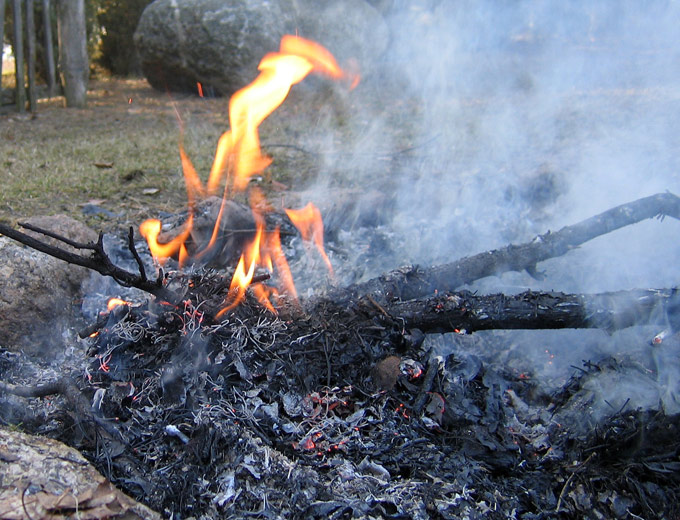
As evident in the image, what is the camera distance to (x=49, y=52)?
8.89 m

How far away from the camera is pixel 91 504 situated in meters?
1.72

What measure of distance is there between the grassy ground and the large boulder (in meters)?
0.56

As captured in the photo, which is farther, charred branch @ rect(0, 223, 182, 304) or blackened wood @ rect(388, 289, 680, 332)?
blackened wood @ rect(388, 289, 680, 332)

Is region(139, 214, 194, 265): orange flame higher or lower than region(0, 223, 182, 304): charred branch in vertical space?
lower

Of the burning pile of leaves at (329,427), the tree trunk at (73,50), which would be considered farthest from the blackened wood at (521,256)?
the tree trunk at (73,50)

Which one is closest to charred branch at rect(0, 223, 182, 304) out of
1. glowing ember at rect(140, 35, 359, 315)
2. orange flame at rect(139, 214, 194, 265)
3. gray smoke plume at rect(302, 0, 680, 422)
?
glowing ember at rect(140, 35, 359, 315)

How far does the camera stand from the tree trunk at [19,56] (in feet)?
25.7

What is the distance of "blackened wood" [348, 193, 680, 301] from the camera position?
3.05 meters

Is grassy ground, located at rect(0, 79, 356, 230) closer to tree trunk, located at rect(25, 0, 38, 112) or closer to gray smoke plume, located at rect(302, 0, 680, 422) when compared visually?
tree trunk, located at rect(25, 0, 38, 112)

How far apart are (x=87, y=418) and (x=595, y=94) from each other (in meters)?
7.79

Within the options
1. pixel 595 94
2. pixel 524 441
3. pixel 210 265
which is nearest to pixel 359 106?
pixel 595 94

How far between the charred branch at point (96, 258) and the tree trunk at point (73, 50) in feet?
25.6

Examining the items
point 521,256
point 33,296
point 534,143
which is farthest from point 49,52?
point 521,256

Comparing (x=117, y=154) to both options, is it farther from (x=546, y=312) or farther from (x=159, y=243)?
(x=546, y=312)
